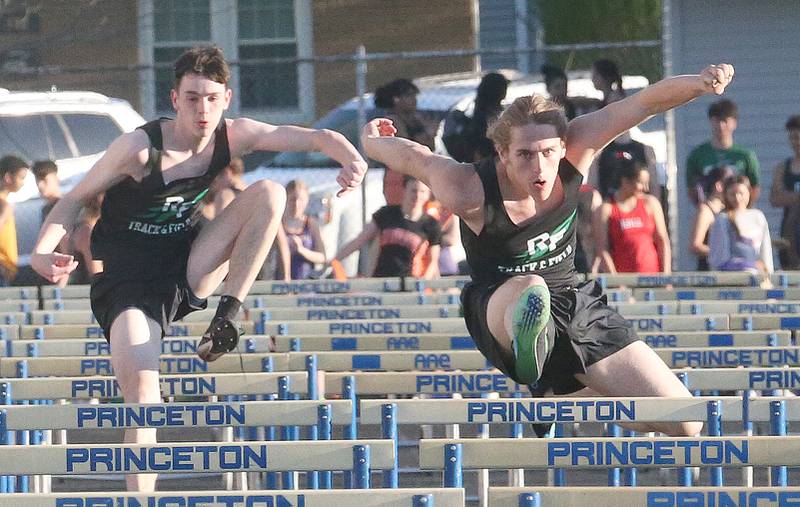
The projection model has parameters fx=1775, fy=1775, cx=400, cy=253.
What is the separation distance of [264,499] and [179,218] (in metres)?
3.35

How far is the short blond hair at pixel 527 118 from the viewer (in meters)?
7.01

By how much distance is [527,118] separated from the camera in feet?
23.0

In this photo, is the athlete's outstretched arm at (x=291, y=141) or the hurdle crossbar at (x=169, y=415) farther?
the athlete's outstretched arm at (x=291, y=141)

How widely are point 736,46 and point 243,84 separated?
800cm

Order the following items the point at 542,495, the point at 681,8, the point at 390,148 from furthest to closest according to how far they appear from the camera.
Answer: the point at 681,8 < the point at 390,148 < the point at 542,495

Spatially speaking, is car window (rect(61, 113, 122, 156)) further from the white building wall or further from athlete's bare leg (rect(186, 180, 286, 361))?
athlete's bare leg (rect(186, 180, 286, 361))

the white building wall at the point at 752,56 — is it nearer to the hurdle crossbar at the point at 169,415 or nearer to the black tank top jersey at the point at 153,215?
the black tank top jersey at the point at 153,215

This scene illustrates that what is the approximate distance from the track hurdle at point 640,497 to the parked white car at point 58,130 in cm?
1219

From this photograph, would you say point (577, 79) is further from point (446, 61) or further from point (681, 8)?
point (446, 61)

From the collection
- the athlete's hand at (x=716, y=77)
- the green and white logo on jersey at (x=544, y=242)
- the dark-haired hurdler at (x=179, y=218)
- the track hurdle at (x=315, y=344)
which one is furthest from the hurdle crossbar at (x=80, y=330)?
the athlete's hand at (x=716, y=77)

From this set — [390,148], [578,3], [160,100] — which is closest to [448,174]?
[390,148]

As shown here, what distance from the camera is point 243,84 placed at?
22531mm

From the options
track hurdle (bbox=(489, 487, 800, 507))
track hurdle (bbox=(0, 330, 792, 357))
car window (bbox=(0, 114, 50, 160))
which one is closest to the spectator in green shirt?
track hurdle (bbox=(0, 330, 792, 357))

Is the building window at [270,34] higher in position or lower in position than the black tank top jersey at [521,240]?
higher
